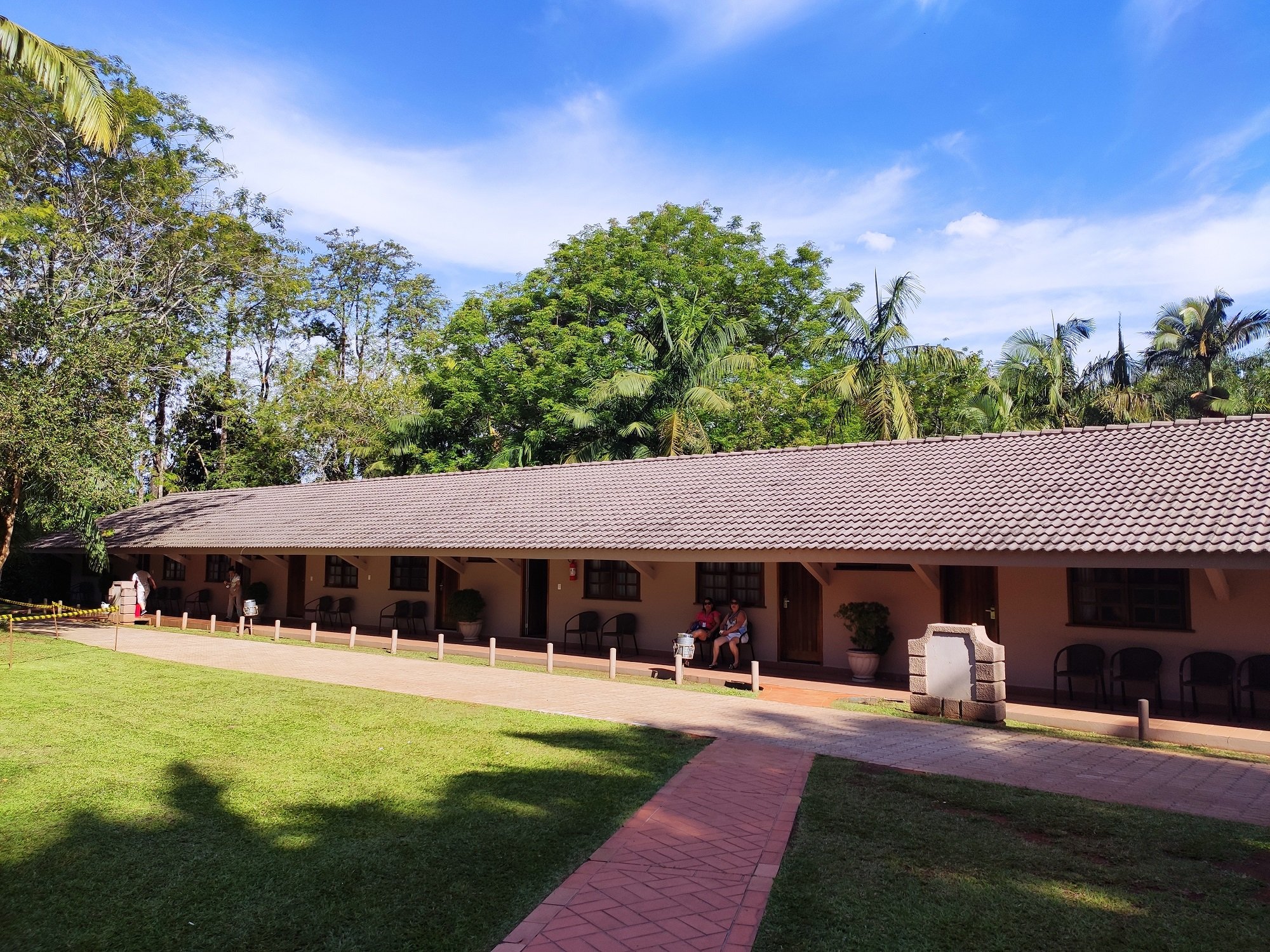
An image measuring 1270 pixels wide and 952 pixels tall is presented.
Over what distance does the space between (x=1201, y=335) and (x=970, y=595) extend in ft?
94.3

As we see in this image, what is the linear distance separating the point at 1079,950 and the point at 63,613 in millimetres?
21496

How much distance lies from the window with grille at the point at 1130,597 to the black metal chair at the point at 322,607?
18378 mm

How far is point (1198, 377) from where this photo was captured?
34781 millimetres

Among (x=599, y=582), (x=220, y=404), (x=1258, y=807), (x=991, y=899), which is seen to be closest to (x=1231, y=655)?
(x=1258, y=807)

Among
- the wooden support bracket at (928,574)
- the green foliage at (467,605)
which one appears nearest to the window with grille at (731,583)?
the wooden support bracket at (928,574)

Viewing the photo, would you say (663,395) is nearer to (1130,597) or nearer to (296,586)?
(296,586)

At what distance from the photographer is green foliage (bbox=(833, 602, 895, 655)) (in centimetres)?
1401

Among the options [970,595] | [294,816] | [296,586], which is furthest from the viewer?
[296,586]

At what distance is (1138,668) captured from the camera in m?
11.9

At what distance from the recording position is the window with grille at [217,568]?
26.8 m

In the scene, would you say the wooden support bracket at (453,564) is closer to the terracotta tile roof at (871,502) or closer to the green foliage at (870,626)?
the terracotta tile roof at (871,502)

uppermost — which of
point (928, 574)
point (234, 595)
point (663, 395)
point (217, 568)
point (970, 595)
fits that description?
point (663, 395)

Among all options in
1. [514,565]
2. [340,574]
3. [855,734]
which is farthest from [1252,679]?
[340,574]

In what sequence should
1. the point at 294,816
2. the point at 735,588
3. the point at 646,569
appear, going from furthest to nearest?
the point at 646,569 < the point at 735,588 < the point at 294,816
